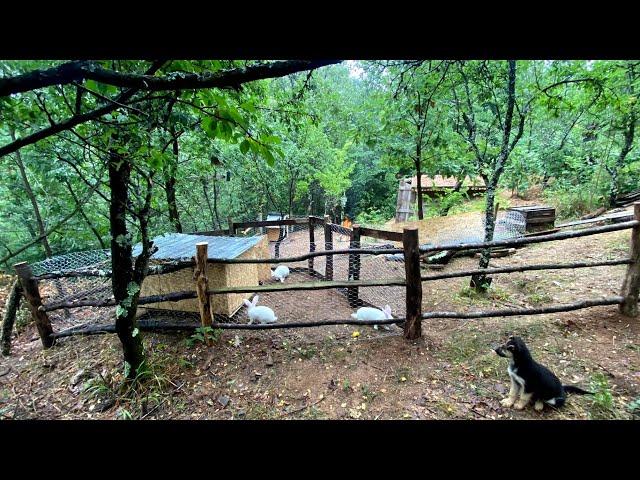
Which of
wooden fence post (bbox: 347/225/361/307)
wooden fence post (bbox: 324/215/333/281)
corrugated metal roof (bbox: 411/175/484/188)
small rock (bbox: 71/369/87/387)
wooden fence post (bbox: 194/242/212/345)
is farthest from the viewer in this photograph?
corrugated metal roof (bbox: 411/175/484/188)

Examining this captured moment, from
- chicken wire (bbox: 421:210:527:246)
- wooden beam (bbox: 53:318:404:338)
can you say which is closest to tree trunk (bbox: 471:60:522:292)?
chicken wire (bbox: 421:210:527:246)

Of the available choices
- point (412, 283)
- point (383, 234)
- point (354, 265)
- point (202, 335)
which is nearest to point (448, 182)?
point (383, 234)

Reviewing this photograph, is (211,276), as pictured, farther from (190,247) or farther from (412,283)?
(412,283)

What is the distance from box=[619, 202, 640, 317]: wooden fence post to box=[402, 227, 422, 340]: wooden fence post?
2295 mm

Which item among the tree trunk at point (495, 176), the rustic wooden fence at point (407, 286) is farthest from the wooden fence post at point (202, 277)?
the tree trunk at point (495, 176)

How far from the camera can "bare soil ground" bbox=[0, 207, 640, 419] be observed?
2.49m

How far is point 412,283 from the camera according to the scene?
3170 millimetres

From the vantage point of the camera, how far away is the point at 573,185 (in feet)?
32.0

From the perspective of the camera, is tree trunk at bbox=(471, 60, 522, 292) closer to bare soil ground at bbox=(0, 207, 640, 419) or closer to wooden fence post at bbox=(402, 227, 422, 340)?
bare soil ground at bbox=(0, 207, 640, 419)
